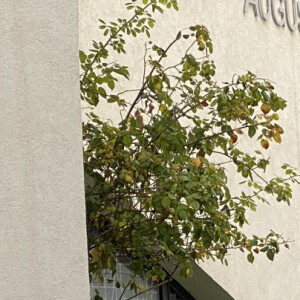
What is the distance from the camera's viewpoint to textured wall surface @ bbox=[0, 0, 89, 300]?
629cm

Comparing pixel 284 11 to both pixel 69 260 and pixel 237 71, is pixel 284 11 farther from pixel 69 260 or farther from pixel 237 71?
pixel 69 260

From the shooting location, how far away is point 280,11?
13.7m

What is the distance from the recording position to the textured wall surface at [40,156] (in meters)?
6.29

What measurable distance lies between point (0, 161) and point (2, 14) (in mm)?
803

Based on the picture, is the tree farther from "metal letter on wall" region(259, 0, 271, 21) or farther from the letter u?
the letter u

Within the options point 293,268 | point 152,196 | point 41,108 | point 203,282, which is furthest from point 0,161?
point 293,268

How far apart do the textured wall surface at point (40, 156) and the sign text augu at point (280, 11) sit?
685 cm

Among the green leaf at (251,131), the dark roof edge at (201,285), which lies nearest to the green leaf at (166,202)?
the green leaf at (251,131)

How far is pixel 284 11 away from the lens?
13.8 metres

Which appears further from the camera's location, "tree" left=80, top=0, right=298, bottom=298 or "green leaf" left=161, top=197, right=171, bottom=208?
"tree" left=80, top=0, right=298, bottom=298

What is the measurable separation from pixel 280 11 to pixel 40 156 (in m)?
7.79

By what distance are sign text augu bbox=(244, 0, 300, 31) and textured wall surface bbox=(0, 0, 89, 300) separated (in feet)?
22.5

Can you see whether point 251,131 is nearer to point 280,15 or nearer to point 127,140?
point 127,140

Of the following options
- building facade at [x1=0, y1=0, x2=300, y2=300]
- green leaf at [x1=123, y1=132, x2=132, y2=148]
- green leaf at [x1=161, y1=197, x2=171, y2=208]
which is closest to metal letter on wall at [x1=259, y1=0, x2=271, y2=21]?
green leaf at [x1=123, y1=132, x2=132, y2=148]
